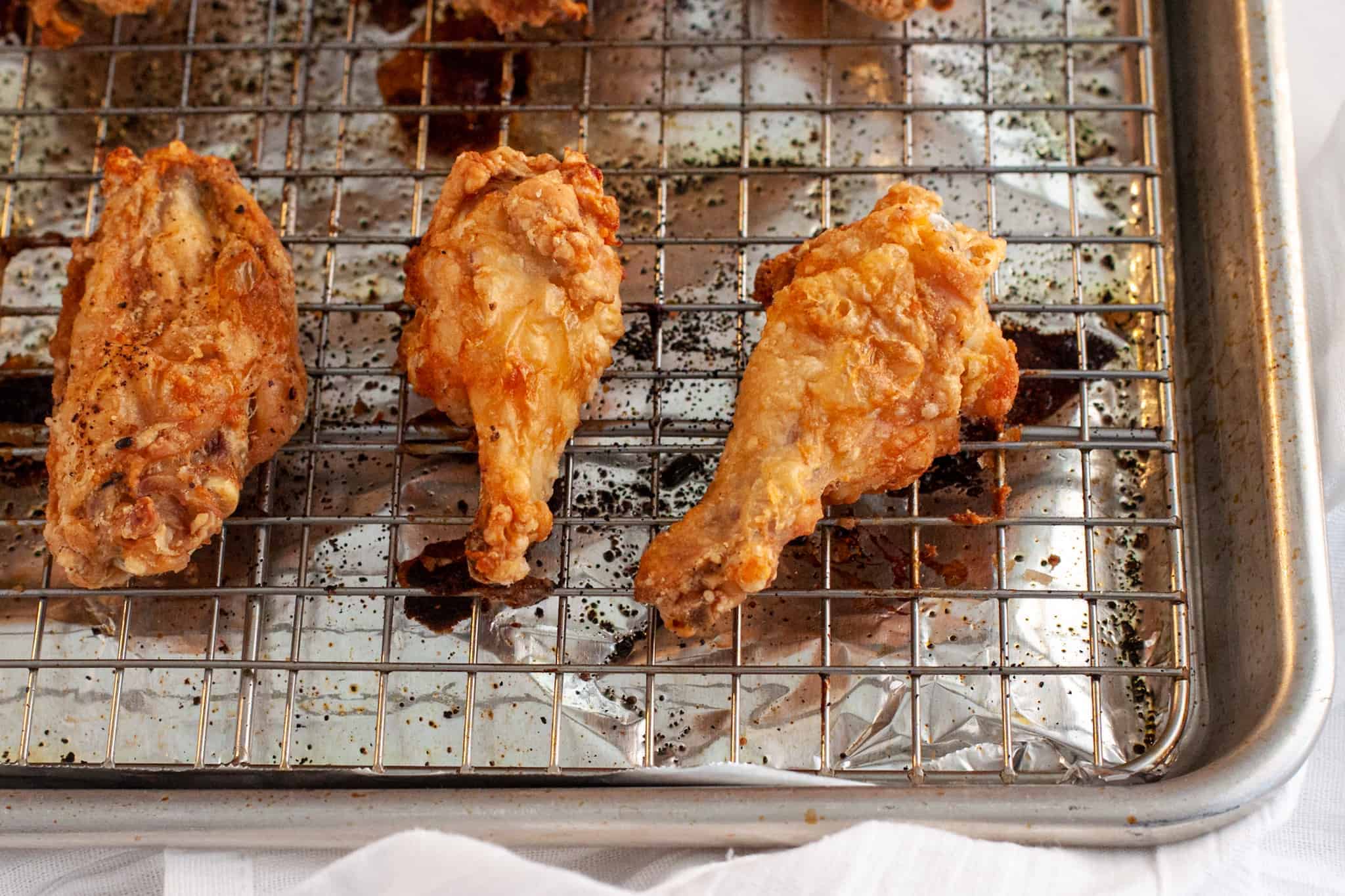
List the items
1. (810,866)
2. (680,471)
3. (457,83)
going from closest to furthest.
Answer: (810,866), (680,471), (457,83)

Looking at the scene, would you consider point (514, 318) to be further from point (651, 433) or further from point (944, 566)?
point (944, 566)

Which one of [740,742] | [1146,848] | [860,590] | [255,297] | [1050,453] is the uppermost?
[255,297]

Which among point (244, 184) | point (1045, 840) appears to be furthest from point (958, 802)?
point (244, 184)

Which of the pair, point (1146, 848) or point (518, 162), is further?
point (518, 162)

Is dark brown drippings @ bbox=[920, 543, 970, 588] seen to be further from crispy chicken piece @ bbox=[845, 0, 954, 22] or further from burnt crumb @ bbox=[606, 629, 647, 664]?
crispy chicken piece @ bbox=[845, 0, 954, 22]

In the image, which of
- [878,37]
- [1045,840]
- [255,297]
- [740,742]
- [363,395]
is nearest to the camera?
[1045,840]

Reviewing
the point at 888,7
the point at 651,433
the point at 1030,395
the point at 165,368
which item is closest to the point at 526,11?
the point at 888,7

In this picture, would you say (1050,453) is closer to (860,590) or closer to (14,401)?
(860,590)

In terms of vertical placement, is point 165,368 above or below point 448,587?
above
